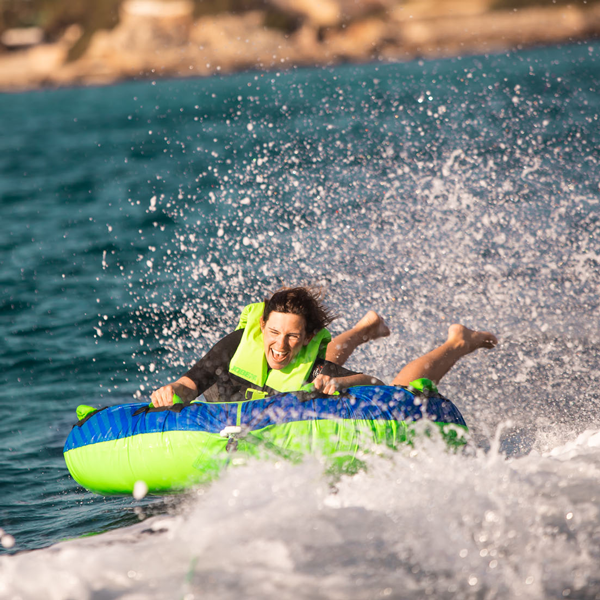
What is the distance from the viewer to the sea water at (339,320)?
Answer: 3717 mm

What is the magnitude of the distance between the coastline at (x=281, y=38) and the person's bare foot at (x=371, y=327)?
151 ft

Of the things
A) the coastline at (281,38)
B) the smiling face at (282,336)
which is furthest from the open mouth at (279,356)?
the coastline at (281,38)

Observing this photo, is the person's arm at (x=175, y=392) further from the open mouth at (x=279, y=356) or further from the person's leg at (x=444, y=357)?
the person's leg at (x=444, y=357)

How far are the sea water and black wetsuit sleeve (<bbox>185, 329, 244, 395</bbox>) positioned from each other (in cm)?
71

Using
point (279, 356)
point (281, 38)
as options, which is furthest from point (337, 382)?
point (281, 38)

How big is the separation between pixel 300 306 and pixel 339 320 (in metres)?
2.96

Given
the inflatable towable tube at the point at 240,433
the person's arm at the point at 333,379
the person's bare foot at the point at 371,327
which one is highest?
the person's bare foot at the point at 371,327

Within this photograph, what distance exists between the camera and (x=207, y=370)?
17.2ft

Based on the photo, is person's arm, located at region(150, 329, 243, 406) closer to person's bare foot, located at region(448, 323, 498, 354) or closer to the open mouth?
the open mouth

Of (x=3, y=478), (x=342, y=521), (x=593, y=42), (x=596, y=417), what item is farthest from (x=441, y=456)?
(x=593, y=42)

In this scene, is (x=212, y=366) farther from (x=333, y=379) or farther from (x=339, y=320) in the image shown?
(x=339, y=320)

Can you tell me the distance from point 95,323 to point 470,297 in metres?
3.99

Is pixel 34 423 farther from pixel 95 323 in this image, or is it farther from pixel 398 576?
pixel 398 576

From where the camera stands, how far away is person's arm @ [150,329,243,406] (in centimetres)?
509
